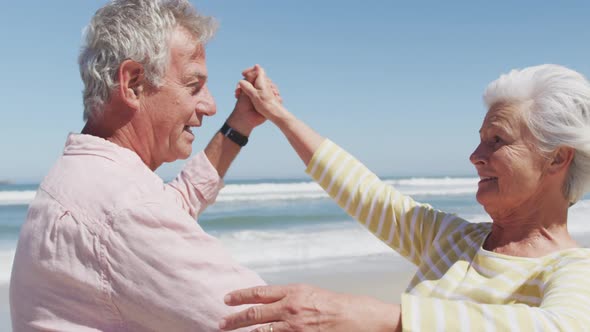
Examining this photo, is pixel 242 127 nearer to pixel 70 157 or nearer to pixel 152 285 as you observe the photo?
pixel 70 157

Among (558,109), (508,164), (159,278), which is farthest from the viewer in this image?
(508,164)

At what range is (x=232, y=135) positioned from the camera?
8.82 ft

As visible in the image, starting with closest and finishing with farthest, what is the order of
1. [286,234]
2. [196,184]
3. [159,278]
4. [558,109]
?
[159,278], [558,109], [196,184], [286,234]

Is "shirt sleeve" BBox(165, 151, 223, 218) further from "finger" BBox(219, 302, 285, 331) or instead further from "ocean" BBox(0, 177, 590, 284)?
"ocean" BBox(0, 177, 590, 284)

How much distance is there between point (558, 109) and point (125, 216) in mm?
1598

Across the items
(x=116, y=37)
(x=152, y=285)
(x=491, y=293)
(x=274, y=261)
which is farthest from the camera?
(x=274, y=261)

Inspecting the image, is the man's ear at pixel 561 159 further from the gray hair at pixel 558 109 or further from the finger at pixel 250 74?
the finger at pixel 250 74

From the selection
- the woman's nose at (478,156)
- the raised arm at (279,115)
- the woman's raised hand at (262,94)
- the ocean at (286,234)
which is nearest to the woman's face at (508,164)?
the woman's nose at (478,156)

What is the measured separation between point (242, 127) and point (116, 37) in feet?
3.26

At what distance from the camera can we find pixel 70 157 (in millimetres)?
1658

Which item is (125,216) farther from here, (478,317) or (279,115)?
(279,115)

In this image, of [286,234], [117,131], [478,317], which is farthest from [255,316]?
[286,234]

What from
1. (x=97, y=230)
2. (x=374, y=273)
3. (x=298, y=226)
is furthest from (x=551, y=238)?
(x=298, y=226)

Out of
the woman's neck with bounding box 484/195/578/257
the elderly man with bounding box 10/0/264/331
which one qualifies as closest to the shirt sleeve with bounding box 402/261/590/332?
the elderly man with bounding box 10/0/264/331
